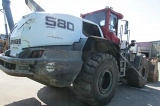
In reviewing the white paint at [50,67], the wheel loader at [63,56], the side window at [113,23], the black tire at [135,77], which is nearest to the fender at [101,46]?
the wheel loader at [63,56]

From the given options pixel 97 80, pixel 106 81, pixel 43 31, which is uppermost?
pixel 43 31

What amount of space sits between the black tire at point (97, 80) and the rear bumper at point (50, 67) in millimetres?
304

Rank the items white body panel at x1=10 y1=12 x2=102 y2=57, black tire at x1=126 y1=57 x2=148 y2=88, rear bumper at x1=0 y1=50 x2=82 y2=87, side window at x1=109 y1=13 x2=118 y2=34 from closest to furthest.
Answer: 1. rear bumper at x1=0 y1=50 x2=82 y2=87
2. white body panel at x1=10 y1=12 x2=102 y2=57
3. side window at x1=109 y1=13 x2=118 y2=34
4. black tire at x1=126 y1=57 x2=148 y2=88

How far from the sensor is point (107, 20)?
562 cm

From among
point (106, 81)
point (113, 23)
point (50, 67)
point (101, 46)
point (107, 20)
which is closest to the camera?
point (50, 67)

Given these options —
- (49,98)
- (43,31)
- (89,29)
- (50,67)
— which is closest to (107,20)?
(89,29)

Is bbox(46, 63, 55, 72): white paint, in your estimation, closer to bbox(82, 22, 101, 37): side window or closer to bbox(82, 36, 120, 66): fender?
bbox(82, 36, 120, 66): fender

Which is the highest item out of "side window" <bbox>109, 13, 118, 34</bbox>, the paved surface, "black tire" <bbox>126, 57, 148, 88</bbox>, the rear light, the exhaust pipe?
the exhaust pipe

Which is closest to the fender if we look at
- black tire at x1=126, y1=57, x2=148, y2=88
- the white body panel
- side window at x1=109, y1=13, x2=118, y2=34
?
the white body panel

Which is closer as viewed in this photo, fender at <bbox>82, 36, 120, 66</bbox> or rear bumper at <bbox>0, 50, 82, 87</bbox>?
rear bumper at <bbox>0, 50, 82, 87</bbox>

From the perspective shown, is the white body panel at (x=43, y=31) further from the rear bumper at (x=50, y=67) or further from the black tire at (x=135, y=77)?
the black tire at (x=135, y=77)

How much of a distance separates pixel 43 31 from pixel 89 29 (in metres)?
1.58

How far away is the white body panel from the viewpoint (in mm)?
3672

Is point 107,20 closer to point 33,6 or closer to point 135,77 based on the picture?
point 33,6
